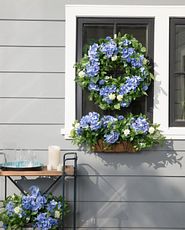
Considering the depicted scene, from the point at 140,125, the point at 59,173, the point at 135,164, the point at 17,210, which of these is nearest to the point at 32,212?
the point at 17,210

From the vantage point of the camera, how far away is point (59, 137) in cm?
392

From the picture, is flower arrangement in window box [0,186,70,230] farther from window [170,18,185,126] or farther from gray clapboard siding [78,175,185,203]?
window [170,18,185,126]

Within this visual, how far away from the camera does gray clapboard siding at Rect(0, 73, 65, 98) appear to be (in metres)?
3.90

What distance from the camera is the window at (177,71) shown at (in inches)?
155

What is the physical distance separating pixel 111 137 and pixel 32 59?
2.91ft

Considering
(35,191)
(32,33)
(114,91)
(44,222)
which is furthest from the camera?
(32,33)

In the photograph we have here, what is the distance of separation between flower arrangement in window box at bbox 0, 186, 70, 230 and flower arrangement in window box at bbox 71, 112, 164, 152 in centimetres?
53

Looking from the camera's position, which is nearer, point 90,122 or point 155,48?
point 90,122

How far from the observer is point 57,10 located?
392 cm

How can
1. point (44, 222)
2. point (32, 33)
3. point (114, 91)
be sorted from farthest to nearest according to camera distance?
point (32, 33), point (114, 91), point (44, 222)

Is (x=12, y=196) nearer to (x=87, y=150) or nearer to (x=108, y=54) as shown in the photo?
(x=87, y=150)

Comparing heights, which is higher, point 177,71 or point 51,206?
point 177,71

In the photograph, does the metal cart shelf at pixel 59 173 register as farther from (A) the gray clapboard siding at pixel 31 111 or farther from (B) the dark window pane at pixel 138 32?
(B) the dark window pane at pixel 138 32

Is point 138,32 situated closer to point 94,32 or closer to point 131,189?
point 94,32
